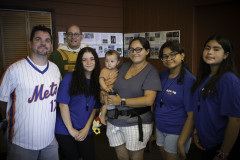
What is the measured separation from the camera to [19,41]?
3.52m

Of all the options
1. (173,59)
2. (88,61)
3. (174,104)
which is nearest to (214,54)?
(173,59)

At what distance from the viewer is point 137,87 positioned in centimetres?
179

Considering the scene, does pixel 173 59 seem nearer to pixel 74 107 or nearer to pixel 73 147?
pixel 74 107

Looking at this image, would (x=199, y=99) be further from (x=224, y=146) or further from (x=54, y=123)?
(x=54, y=123)

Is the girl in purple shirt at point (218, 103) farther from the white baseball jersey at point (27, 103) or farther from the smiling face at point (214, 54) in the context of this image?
the white baseball jersey at point (27, 103)

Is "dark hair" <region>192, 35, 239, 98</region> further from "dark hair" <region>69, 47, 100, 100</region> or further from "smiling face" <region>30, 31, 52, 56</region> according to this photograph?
"smiling face" <region>30, 31, 52, 56</region>

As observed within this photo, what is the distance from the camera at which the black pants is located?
1.86 meters

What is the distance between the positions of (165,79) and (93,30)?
271 centimetres

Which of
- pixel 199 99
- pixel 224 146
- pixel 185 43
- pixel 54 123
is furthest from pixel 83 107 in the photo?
pixel 185 43

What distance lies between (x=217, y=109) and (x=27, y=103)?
1.47m

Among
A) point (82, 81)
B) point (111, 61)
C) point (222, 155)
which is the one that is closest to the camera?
point (222, 155)

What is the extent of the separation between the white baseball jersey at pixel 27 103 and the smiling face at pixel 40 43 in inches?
4.6

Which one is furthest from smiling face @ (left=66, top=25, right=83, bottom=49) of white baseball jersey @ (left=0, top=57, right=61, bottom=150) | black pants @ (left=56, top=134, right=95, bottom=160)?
black pants @ (left=56, top=134, right=95, bottom=160)

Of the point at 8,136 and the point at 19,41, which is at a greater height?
the point at 19,41
